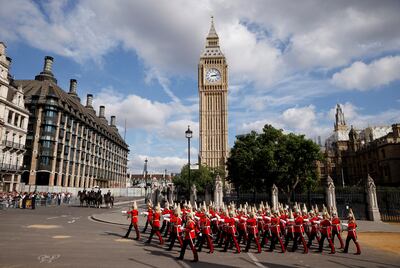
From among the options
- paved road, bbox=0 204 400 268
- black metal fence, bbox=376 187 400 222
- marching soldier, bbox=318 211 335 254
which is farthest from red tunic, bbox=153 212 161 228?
black metal fence, bbox=376 187 400 222

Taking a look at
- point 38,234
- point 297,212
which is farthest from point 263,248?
point 38,234

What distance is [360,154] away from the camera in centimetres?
8288

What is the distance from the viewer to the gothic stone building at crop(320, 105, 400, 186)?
223 feet

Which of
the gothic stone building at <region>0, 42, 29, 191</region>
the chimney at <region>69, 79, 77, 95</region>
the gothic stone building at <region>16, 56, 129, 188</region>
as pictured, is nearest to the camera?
the gothic stone building at <region>0, 42, 29, 191</region>

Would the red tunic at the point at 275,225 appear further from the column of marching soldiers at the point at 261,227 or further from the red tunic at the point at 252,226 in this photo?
the red tunic at the point at 252,226

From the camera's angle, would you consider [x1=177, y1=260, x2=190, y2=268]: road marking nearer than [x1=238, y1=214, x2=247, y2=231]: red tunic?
Yes

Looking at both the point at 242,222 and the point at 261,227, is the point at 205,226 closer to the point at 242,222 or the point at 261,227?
the point at 242,222

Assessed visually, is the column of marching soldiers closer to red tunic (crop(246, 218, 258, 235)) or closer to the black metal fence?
red tunic (crop(246, 218, 258, 235))

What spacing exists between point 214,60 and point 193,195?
88.7 m

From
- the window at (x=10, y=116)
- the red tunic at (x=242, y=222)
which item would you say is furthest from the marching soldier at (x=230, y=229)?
the window at (x=10, y=116)

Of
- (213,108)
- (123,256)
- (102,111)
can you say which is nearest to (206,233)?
(123,256)

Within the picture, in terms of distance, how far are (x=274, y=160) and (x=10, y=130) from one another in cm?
4355

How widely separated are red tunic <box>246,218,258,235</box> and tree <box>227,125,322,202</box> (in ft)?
69.5

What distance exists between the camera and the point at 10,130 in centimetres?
4903
